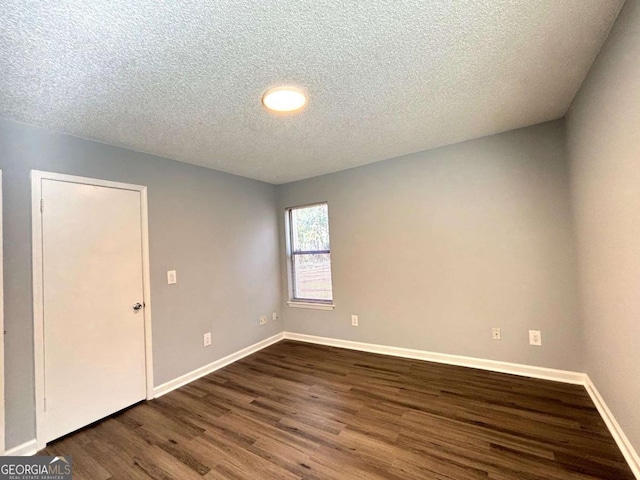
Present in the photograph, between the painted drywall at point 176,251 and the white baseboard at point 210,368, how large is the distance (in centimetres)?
6

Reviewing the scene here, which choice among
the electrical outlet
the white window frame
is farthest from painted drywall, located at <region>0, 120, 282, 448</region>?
the electrical outlet

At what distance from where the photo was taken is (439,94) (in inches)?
73.9

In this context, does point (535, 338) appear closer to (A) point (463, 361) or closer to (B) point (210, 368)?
(A) point (463, 361)

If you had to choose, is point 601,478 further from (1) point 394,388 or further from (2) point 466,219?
(2) point 466,219

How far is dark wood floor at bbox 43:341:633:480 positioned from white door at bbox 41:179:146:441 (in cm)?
21

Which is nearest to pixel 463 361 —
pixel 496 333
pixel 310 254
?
pixel 496 333

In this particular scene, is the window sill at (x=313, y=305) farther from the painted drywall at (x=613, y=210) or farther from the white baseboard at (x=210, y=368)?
the painted drywall at (x=613, y=210)

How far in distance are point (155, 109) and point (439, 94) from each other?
2.01 meters

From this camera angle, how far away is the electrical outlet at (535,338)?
2506 mm

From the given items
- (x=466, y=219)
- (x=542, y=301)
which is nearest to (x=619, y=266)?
(x=542, y=301)

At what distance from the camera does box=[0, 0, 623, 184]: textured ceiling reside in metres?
1.17

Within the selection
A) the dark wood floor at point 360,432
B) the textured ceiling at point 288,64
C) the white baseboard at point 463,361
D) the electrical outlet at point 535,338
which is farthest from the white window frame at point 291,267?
the electrical outlet at point 535,338

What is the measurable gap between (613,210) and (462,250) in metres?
1.36

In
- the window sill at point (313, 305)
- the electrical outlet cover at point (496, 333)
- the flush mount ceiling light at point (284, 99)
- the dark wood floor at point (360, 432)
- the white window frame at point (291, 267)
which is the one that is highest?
the flush mount ceiling light at point (284, 99)
